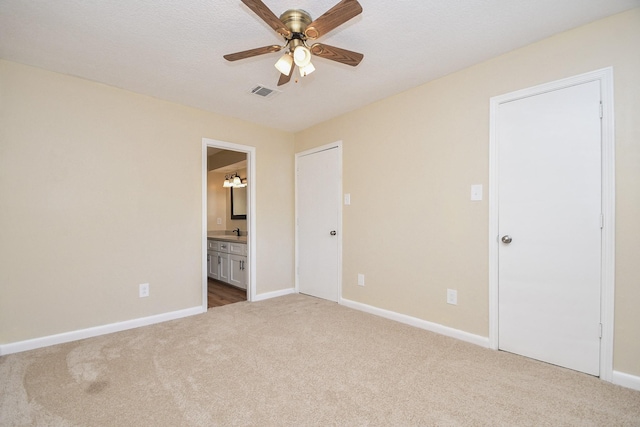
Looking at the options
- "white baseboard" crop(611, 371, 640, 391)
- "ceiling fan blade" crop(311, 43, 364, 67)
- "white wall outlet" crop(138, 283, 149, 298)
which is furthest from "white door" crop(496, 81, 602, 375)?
"white wall outlet" crop(138, 283, 149, 298)

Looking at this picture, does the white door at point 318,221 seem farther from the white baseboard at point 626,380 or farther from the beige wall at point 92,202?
the white baseboard at point 626,380

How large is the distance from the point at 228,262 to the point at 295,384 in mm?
3091

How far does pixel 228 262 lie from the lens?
469cm

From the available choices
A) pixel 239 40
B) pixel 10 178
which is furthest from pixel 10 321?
pixel 239 40

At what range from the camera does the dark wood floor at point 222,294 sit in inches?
153

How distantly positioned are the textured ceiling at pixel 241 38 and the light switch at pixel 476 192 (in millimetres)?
1071

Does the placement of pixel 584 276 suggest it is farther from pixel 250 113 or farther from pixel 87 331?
pixel 87 331

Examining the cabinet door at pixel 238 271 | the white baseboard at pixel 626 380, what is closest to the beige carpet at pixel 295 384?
the white baseboard at pixel 626 380

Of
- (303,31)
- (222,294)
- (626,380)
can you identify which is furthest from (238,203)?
(626,380)

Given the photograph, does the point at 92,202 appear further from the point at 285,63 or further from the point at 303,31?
the point at 303,31

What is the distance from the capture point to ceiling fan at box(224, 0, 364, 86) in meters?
1.55

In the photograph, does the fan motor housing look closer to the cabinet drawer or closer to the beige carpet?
the beige carpet

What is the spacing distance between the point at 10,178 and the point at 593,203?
4.52 m

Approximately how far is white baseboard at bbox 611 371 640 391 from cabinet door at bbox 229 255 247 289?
381 cm
